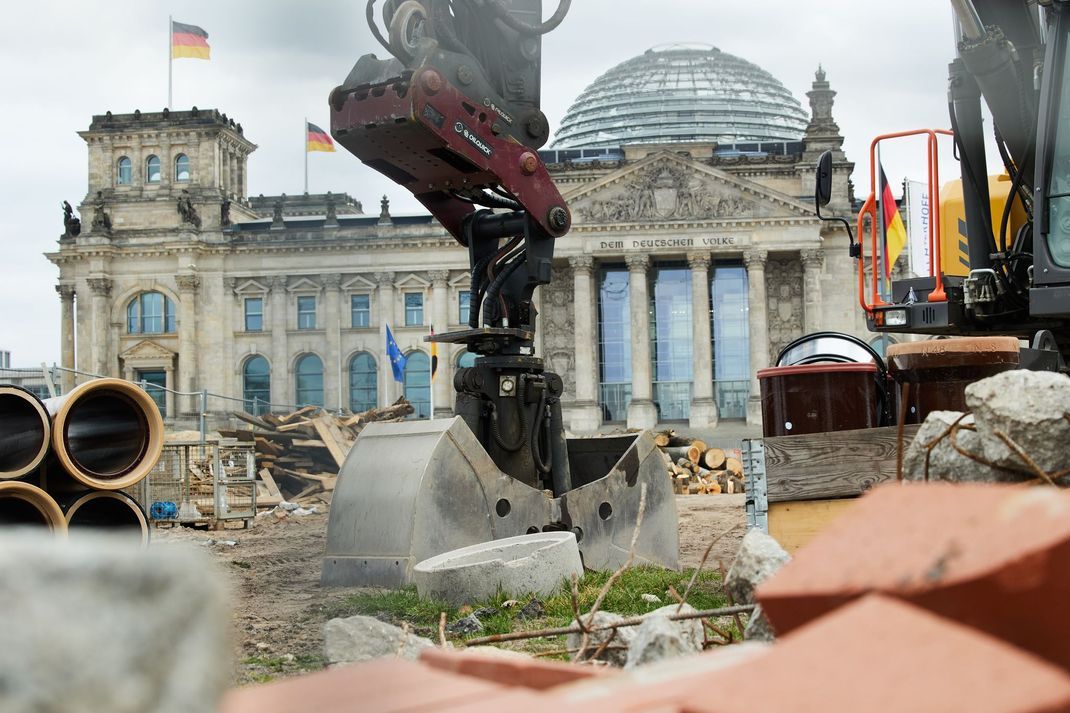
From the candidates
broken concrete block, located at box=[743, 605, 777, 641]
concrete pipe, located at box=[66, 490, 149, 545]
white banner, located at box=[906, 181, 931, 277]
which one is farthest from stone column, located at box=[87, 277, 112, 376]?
broken concrete block, located at box=[743, 605, 777, 641]

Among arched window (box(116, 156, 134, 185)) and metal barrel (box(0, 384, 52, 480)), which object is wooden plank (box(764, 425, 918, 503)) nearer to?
metal barrel (box(0, 384, 52, 480))

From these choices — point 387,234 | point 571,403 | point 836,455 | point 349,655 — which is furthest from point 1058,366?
point 387,234

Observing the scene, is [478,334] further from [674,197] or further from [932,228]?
[674,197]

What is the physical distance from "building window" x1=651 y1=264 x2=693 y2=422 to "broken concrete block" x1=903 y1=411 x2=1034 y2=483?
6427 cm

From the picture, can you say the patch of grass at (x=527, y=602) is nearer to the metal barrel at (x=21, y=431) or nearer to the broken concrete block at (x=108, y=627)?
the metal barrel at (x=21, y=431)

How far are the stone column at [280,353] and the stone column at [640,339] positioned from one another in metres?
19.2

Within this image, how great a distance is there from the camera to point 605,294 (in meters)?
69.7

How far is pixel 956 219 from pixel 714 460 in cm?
2663

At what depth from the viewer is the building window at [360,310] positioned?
69938 mm

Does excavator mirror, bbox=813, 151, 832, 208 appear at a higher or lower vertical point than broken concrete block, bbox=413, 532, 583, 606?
higher

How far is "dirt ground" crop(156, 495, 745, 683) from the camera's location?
20.7 feet

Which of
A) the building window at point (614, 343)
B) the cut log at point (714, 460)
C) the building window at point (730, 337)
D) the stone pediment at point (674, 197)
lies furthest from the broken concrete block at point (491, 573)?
the building window at point (614, 343)

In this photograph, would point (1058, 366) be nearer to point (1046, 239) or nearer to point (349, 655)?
point (1046, 239)

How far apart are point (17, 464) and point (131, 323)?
2656 inches
